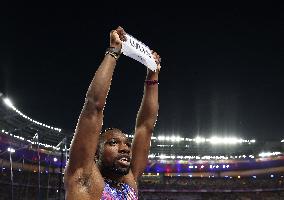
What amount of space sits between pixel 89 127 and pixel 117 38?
0.90 metres

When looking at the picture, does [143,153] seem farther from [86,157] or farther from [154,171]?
[154,171]

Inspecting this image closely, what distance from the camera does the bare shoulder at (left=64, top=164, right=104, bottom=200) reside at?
269cm

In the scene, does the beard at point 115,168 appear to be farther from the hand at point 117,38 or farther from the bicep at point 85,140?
the hand at point 117,38

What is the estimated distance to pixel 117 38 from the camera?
3.14 metres

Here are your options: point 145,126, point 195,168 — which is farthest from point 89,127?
point 195,168

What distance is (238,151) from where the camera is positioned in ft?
157

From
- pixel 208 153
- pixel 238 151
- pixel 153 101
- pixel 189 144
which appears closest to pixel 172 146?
pixel 189 144

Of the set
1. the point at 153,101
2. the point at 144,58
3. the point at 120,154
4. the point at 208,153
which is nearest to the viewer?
the point at 120,154

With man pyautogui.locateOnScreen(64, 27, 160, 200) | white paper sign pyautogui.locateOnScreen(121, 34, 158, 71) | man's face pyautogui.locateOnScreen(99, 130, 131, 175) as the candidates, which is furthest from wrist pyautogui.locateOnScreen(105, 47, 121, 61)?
man's face pyautogui.locateOnScreen(99, 130, 131, 175)

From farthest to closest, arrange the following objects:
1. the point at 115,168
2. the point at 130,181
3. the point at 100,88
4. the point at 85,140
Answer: the point at 130,181 → the point at 115,168 → the point at 100,88 → the point at 85,140

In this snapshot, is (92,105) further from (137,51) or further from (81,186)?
(137,51)

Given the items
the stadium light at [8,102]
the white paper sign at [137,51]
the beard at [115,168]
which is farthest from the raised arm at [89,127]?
the stadium light at [8,102]

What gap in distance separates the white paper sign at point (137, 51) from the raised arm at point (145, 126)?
0.18m

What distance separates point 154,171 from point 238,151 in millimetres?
11737
